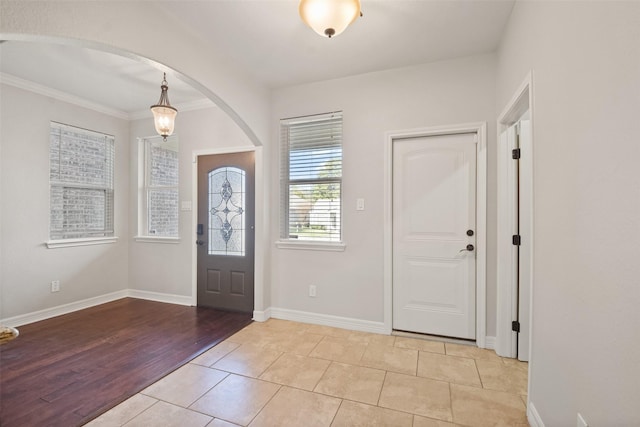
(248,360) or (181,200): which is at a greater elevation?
(181,200)

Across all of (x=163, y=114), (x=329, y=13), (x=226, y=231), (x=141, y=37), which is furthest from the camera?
(x=226, y=231)

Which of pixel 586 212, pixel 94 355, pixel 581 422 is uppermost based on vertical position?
pixel 586 212

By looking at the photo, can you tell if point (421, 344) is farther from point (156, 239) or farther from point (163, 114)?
point (156, 239)

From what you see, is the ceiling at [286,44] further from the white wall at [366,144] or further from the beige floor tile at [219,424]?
the beige floor tile at [219,424]

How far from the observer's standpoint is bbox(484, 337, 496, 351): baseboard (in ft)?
8.51

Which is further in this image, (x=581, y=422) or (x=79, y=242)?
(x=79, y=242)

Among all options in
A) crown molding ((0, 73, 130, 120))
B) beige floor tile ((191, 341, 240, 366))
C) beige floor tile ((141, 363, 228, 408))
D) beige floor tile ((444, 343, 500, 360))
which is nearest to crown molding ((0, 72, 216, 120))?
crown molding ((0, 73, 130, 120))

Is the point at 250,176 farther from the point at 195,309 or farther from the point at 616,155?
the point at 616,155

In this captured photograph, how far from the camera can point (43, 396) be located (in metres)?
1.94

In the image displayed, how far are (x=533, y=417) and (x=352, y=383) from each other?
1118 mm

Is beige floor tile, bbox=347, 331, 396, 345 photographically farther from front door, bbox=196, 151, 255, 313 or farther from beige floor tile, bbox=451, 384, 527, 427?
front door, bbox=196, 151, 255, 313

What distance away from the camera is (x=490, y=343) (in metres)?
2.61

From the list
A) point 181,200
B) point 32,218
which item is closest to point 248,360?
point 181,200

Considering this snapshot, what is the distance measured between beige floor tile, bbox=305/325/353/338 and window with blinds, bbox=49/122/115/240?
3368mm
